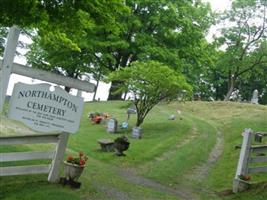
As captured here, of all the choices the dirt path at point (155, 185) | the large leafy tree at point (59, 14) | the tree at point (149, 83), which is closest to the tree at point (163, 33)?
→ the tree at point (149, 83)

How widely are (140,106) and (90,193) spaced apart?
47.4 feet

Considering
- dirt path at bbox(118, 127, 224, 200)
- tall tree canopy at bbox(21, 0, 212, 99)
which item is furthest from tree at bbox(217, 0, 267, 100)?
dirt path at bbox(118, 127, 224, 200)

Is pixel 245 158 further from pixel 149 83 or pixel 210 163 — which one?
pixel 149 83

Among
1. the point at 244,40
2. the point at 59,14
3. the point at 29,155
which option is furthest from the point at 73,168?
the point at 244,40

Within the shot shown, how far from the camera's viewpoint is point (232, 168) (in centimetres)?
1509

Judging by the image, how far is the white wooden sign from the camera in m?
8.41

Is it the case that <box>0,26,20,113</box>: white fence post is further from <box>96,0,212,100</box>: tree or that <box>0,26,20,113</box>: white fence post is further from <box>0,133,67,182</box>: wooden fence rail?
<box>96,0,212,100</box>: tree

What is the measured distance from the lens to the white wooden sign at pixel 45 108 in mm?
8414

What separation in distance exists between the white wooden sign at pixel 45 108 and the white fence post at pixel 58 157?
1.10 feet

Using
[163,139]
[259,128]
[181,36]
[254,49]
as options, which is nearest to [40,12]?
[163,139]

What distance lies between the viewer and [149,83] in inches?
895

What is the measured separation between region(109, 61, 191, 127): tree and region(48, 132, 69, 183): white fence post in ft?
43.9

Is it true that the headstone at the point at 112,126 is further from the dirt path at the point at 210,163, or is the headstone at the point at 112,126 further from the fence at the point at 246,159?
the fence at the point at 246,159

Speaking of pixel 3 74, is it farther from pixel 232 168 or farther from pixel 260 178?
pixel 232 168
